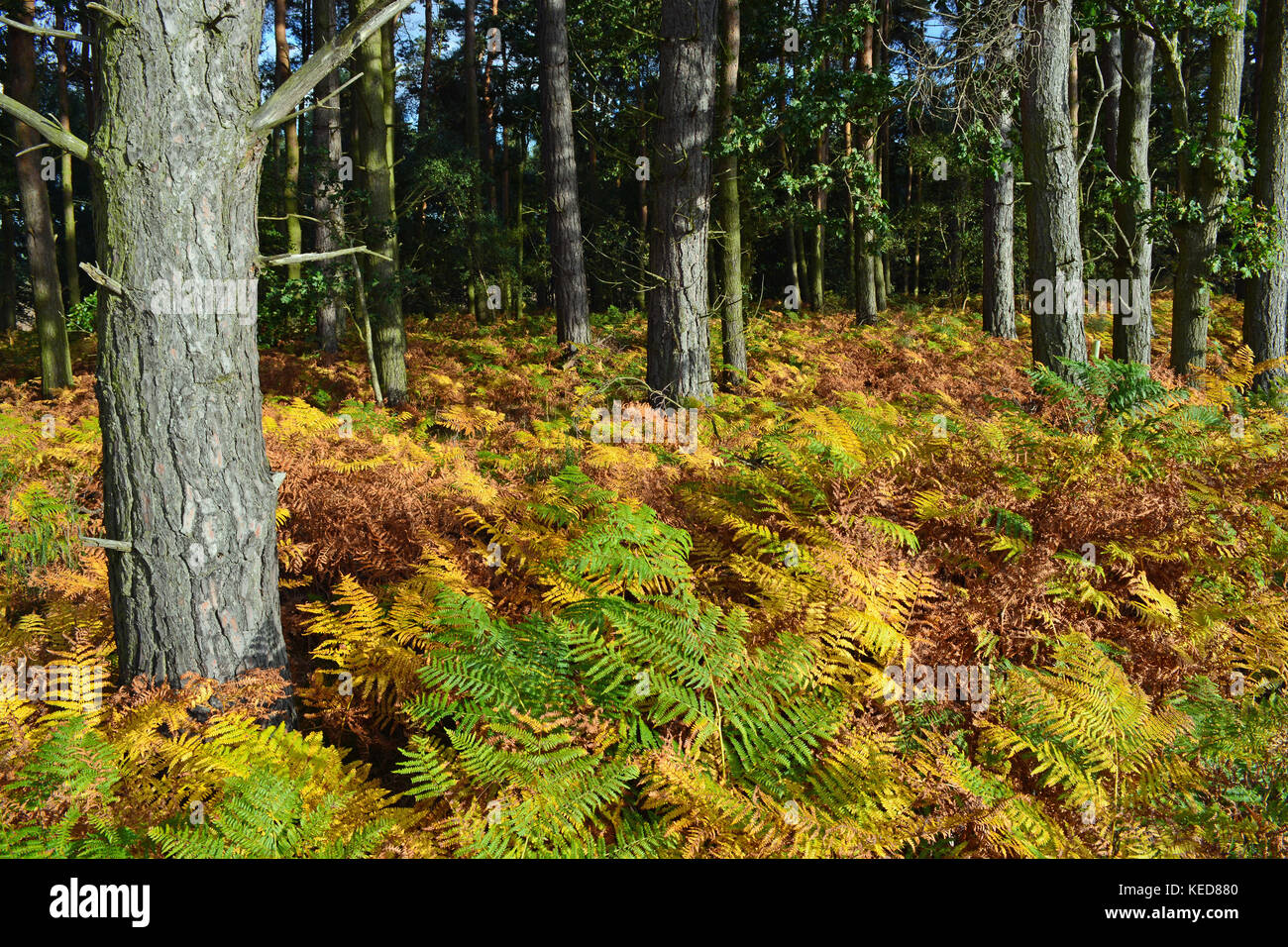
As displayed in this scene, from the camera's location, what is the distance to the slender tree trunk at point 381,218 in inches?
368

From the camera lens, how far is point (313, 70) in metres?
2.97

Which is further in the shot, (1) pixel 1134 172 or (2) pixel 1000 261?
(2) pixel 1000 261

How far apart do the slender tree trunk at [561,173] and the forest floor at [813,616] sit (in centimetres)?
606

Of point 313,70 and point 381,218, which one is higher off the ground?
point 381,218

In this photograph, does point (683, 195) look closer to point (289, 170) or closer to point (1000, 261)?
point (1000, 261)

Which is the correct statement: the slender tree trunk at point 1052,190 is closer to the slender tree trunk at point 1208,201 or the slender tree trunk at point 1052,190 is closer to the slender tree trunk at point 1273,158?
the slender tree trunk at point 1208,201

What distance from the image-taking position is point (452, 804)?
2.49 m

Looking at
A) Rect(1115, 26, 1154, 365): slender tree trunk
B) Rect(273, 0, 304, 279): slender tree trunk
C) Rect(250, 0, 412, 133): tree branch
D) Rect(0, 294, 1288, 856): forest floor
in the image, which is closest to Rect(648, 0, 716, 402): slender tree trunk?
Rect(0, 294, 1288, 856): forest floor

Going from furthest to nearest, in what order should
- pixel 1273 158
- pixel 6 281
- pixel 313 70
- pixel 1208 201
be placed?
pixel 6 281
pixel 1273 158
pixel 1208 201
pixel 313 70

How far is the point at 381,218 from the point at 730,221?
4331 mm

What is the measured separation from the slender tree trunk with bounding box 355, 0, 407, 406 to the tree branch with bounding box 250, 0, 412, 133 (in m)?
6.73

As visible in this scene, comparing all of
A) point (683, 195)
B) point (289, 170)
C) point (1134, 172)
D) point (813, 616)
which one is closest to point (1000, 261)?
point (1134, 172)

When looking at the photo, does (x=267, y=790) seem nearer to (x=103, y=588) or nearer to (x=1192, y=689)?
(x=103, y=588)

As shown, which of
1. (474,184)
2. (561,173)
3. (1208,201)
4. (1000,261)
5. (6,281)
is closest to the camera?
(1208,201)
